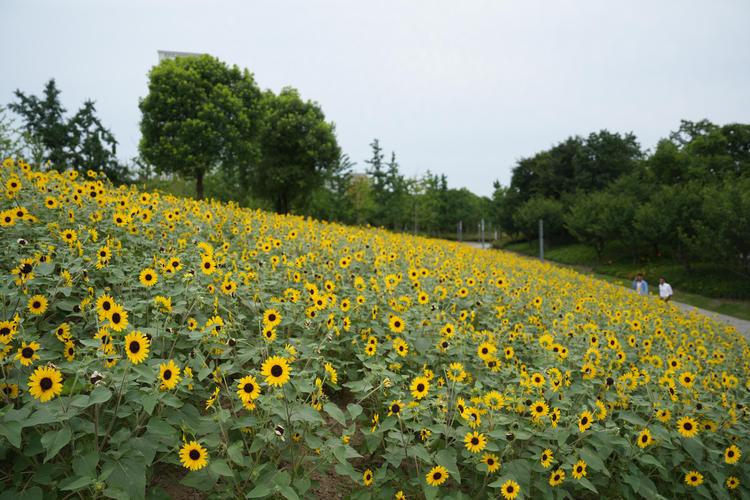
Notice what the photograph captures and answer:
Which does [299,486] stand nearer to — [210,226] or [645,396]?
[645,396]

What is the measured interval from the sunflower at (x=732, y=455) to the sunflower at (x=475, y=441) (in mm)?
2027

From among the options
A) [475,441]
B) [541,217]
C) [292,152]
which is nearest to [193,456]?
[475,441]

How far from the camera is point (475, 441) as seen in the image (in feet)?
8.68

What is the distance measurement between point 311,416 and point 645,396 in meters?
3.23

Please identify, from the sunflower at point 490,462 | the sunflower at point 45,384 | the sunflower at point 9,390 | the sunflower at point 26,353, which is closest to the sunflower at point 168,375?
the sunflower at point 45,384

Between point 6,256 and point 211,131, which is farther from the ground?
point 211,131

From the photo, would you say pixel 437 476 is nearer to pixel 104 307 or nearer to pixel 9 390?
pixel 104 307

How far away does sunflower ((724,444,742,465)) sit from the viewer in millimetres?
3189

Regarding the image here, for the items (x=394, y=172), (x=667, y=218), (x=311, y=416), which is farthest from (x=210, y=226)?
(x=394, y=172)

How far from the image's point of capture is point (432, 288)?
5.92 m

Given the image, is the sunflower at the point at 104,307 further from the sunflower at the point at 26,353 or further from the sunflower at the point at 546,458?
the sunflower at the point at 546,458

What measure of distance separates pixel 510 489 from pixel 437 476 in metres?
0.42

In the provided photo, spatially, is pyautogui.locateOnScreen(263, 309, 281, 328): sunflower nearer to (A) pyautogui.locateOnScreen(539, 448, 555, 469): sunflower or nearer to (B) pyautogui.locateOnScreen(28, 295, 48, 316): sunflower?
(B) pyautogui.locateOnScreen(28, 295, 48, 316): sunflower

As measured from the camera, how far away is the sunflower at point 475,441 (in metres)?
2.59
